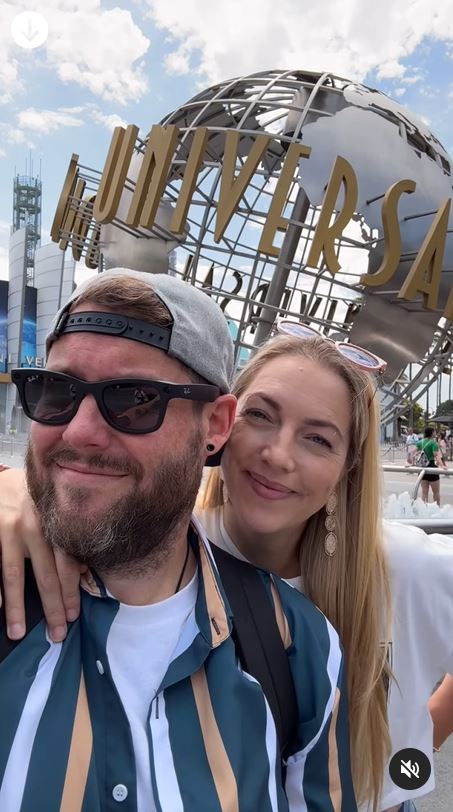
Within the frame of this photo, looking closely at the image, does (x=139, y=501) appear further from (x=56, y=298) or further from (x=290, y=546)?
(x=56, y=298)

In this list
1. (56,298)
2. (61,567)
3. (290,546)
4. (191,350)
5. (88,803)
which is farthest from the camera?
(56,298)

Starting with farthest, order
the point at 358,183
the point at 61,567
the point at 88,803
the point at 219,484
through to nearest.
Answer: the point at 358,183 < the point at 219,484 < the point at 61,567 < the point at 88,803

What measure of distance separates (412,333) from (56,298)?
40.4m

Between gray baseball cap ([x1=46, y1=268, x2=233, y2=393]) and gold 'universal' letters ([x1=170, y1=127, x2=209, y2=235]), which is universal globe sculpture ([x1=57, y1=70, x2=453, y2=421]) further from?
gray baseball cap ([x1=46, y1=268, x2=233, y2=393])

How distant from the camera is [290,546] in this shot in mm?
1660

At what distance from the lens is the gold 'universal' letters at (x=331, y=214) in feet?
14.3

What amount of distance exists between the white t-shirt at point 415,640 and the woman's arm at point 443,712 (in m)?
0.29

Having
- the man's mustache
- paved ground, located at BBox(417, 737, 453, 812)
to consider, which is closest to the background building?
paved ground, located at BBox(417, 737, 453, 812)

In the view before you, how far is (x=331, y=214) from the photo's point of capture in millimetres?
4441

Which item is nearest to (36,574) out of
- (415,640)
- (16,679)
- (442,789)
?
(16,679)

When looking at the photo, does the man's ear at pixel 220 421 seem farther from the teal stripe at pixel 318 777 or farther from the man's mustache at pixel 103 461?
the teal stripe at pixel 318 777

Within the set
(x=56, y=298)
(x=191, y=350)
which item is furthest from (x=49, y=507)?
(x=56, y=298)
